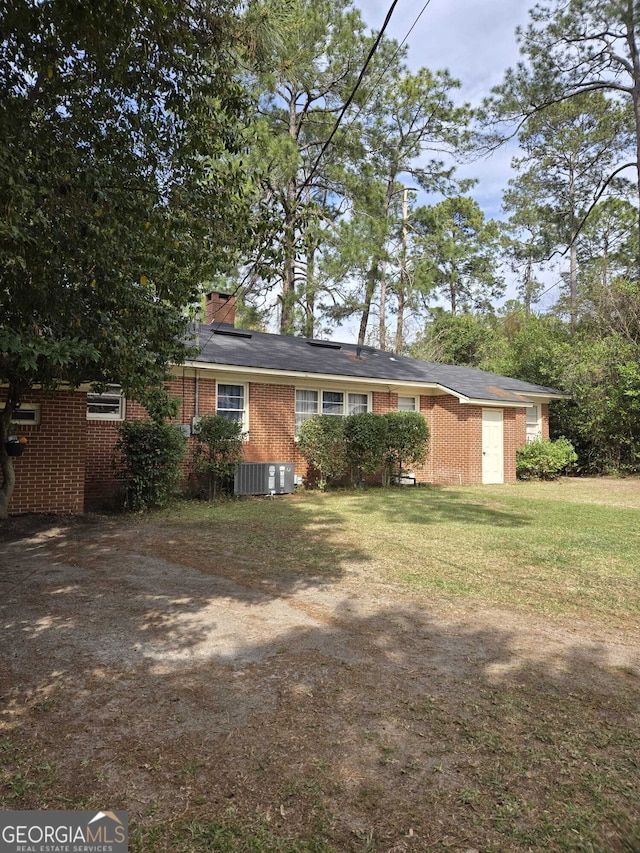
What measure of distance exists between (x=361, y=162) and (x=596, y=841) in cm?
2567

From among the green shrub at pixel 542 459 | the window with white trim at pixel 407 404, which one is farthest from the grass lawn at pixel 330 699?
the green shrub at pixel 542 459

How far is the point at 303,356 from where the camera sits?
16500 millimetres

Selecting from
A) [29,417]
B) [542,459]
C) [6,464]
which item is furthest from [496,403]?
[6,464]

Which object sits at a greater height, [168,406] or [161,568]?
[168,406]

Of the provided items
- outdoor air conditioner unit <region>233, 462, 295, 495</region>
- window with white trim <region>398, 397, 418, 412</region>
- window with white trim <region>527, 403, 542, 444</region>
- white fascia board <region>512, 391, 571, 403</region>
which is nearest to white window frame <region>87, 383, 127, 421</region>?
outdoor air conditioner unit <region>233, 462, 295, 495</region>

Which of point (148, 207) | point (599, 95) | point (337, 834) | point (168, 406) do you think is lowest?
point (337, 834)

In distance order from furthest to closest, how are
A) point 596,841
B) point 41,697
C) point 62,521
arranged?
point 62,521, point 41,697, point 596,841

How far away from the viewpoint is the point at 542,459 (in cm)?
1828

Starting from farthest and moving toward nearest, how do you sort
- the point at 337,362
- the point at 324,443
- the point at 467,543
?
the point at 337,362 < the point at 324,443 < the point at 467,543

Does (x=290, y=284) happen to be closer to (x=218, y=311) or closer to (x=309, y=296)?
(x=309, y=296)

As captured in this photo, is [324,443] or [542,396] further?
[542,396]

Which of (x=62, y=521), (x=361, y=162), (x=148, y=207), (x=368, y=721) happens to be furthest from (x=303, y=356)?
(x=368, y=721)

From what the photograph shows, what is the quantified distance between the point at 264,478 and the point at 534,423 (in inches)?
473

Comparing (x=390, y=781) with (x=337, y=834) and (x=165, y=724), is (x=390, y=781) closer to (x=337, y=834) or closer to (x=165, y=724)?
(x=337, y=834)
